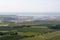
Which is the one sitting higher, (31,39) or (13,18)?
(13,18)

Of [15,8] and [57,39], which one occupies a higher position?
[15,8]

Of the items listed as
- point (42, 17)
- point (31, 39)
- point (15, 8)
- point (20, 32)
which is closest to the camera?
point (31, 39)

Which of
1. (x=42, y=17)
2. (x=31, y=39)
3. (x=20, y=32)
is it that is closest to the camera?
(x=31, y=39)

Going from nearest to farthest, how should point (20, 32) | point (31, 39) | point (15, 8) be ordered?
point (31, 39) < point (20, 32) < point (15, 8)

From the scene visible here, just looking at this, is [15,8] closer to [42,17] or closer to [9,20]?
[9,20]

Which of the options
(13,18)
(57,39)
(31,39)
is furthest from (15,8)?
(57,39)

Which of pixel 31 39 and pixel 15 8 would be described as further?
pixel 15 8

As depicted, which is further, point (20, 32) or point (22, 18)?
point (22, 18)

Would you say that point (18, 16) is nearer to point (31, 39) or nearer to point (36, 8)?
point (36, 8)

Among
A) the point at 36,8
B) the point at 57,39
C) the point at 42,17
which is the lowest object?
the point at 57,39

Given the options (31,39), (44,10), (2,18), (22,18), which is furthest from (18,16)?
(31,39)
